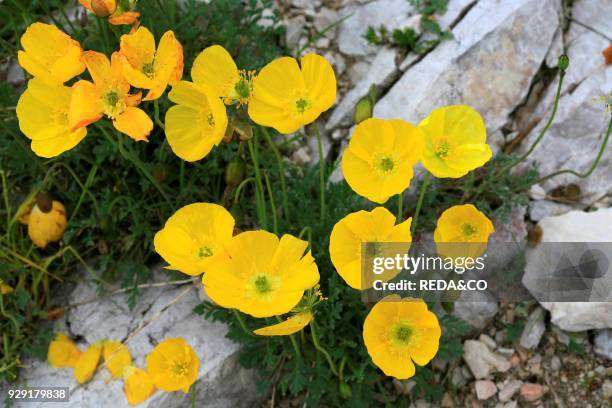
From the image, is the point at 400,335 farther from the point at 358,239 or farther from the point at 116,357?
the point at 116,357

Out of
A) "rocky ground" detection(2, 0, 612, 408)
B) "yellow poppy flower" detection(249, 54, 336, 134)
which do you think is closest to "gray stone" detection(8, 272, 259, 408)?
"rocky ground" detection(2, 0, 612, 408)

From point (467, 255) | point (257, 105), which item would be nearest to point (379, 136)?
point (257, 105)

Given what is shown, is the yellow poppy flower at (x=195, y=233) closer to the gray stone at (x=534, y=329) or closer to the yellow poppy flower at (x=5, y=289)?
the yellow poppy flower at (x=5, y=289)

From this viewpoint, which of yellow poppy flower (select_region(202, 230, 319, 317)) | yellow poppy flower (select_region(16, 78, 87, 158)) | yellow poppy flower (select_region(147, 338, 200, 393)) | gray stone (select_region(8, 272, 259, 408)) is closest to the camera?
yellow poppy flower (select_region(202, 230, 319, 317))

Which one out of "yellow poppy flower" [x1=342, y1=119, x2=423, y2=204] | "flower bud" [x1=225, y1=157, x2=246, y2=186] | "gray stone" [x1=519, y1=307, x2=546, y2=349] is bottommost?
"gray stone" [x1=519, y1=307, x2=546, y2=349]

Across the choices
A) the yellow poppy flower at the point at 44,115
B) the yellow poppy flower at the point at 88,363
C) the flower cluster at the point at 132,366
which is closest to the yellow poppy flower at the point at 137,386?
the flower cluster at the point at 132,366

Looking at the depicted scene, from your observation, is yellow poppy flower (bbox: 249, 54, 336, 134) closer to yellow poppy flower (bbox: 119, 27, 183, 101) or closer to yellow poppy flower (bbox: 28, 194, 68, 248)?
yellow poppy flower (bbox: 119, 27, 183, 101)

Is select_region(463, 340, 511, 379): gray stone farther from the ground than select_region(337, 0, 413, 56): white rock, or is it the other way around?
select_region(337, 0, 413, 56): white rock
